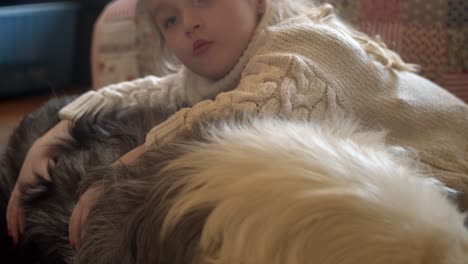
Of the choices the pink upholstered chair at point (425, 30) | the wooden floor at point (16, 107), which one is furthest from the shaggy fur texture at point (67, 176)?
the wooden floor at point (16, 107)

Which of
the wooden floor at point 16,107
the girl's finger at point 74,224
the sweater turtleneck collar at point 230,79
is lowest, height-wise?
the wooden floor at point 16,107

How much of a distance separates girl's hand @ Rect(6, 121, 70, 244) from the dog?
1.13 feet

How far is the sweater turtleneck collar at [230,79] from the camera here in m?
1.17

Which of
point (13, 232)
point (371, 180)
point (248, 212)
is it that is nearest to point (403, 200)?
point (371, 180)

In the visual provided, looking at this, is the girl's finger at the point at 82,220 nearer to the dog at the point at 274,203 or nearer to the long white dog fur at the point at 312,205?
the dog at the point at 274,203

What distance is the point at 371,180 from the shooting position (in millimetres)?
600

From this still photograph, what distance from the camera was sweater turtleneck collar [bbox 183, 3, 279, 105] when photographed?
1.17 m

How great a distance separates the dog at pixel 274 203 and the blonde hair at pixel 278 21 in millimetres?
405

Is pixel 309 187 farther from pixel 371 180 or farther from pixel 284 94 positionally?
pixel 284 94

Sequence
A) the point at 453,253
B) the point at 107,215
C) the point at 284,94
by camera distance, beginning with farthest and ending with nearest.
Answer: the point at 284,94, the point at 107,215, the point at 453,253

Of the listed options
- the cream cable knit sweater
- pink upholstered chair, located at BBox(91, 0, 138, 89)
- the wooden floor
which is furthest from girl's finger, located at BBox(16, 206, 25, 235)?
the wooden floor

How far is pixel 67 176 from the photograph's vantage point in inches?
38.9

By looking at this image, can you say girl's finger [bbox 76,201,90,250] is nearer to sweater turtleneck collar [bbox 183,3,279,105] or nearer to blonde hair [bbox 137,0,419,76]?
sweater turtleneck collar [bbox 183,3,279,105]

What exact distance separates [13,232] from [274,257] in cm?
67
